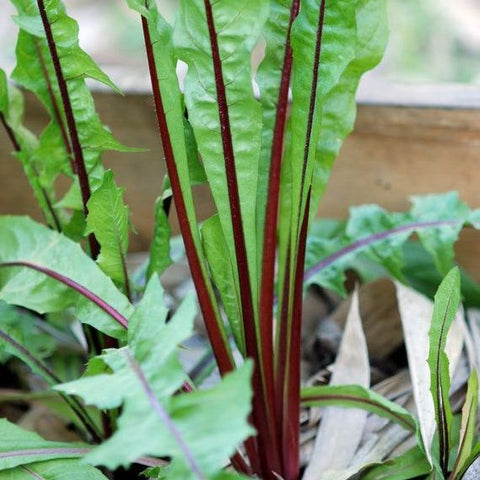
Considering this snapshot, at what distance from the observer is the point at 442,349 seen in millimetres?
565

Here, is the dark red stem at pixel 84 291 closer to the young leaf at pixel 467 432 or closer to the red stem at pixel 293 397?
the red stem at pixel 293 397

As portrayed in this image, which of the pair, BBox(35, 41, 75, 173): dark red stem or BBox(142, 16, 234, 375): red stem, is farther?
BBox(35, 41, 75, 173): dark red stem

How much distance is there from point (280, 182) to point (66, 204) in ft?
0.63

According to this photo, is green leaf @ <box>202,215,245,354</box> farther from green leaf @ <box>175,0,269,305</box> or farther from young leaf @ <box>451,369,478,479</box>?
young leaf @ <box>451,369,478,479</box>

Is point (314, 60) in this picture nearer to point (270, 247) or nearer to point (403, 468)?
point (270, 247)

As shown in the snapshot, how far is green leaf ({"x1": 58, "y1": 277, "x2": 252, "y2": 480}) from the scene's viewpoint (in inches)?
15.2

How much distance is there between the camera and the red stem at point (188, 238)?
56cm

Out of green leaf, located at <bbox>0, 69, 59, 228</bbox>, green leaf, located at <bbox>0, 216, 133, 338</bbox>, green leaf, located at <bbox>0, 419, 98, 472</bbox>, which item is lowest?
green leaf, located at <bbox>0, 419, 98, 472</bbox>

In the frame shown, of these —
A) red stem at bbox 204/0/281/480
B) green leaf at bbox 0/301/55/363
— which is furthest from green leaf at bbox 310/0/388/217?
green leaf at bbox 0/301/55/363

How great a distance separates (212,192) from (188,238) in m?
0.04

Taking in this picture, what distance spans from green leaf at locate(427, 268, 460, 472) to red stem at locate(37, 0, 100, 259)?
0.99 feet

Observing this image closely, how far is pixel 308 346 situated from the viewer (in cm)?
86

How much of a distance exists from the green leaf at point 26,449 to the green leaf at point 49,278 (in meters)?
0.10

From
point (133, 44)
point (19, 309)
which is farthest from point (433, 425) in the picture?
point (133, 44)
